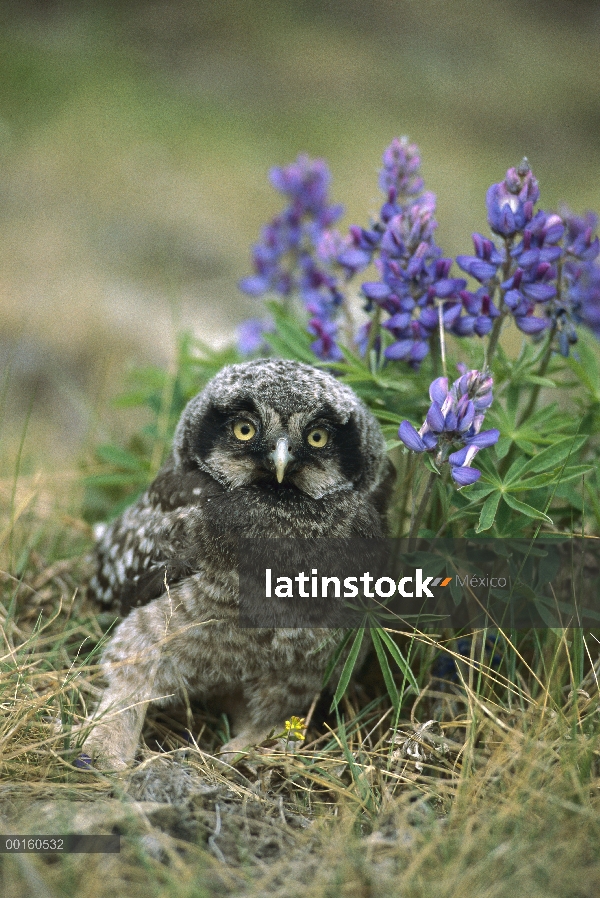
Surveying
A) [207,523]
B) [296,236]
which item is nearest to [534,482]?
[207,523]

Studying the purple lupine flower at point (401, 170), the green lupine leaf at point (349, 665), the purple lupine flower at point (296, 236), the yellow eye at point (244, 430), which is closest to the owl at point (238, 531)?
the yellow eye at point (244, 430)

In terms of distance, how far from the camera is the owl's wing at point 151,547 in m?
2.79

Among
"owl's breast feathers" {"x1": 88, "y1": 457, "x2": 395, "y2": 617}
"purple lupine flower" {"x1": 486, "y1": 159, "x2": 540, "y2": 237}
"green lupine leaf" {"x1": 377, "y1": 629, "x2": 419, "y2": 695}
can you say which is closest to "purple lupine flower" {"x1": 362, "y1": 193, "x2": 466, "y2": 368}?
"purple lupine flower" {"x1": 486, "y1": 159, "x2": 540, "y2": 237}

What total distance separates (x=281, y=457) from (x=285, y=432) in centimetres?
15

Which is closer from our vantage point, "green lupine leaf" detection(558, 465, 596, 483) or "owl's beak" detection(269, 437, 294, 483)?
"owl's beak" detection(269, 437, 294, 483)

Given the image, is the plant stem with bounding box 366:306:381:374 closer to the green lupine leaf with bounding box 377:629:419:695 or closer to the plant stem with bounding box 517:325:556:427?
the plant stem with bounding box 517:325:556:427

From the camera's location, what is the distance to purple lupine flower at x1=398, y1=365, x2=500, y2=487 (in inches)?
95.0

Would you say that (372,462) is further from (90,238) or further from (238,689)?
(90,238)

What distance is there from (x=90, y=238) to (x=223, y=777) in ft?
23.4

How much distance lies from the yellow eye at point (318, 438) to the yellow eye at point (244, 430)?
0.19 metres

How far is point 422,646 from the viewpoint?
9.28 feet

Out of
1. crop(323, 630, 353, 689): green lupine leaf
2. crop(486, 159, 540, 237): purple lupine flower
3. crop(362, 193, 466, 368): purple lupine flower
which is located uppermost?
crop(486, 159, 540, 237): purple lupine flower

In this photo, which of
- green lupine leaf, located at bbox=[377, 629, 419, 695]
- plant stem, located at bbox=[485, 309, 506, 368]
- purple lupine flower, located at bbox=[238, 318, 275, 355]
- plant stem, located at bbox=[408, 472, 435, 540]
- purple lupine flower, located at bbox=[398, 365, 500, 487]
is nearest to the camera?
purple lupine flower, located at bbox=[398, 365, 500, 487]

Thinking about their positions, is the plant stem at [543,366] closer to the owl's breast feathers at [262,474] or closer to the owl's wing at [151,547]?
the owl's breast feathers at [262,474]
